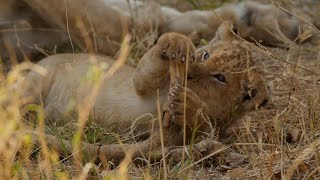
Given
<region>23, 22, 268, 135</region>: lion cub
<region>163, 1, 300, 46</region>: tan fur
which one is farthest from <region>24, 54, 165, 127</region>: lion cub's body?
<region>163, 1, 300, 46</region>: tan fur

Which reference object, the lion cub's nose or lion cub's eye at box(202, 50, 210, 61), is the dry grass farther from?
lion cub's eye at box(202, 50, 210, 61)

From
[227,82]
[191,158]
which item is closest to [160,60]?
[227,82]

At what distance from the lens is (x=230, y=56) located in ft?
9.75

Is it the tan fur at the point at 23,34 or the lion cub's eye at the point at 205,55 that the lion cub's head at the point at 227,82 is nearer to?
the lion cub's eye at the point at 205,55

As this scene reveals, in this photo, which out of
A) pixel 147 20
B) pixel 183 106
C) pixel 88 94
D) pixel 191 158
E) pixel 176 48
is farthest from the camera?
pixel 147 20

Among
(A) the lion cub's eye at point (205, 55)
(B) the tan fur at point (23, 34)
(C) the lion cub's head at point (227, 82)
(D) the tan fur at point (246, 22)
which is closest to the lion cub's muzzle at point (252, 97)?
(C) the lion cub's head at point (227, 82)

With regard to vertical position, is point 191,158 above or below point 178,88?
below

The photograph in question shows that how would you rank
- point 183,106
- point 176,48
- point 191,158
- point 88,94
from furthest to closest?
point 88,94 → point 176,48 → point 183,106 → point 191,158

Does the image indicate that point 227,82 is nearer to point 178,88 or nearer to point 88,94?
point 178,88

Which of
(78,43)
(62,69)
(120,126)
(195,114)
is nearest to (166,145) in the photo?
(195,114)

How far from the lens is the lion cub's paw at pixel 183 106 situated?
8.39 ft

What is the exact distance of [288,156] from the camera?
232 centimetres

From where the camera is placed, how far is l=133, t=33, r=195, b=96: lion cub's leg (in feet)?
8.79

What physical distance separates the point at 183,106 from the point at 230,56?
1.58ft
